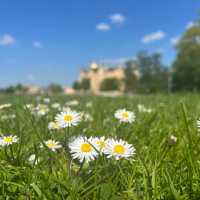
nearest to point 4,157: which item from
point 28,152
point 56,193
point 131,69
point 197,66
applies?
point 28,152

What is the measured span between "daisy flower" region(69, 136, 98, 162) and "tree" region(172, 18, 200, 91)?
31.7 m

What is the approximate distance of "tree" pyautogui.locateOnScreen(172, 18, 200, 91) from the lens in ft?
105

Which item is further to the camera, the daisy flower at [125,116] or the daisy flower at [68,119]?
the daisy flower at [125,116]

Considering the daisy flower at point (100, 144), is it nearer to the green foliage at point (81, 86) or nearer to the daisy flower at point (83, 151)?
the daisy flower at point (83, 151)

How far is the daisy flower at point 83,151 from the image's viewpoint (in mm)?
786

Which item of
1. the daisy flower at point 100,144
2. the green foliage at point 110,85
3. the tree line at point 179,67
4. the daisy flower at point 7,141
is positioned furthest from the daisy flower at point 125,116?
the green foliage at point 110,85

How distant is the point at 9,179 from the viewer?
81 centimetres

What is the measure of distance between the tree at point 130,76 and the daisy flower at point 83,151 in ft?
163

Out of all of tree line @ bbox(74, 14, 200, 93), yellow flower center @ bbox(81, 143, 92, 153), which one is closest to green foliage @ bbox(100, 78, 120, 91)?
tree line @ bbox(74, 14, 200, 93)

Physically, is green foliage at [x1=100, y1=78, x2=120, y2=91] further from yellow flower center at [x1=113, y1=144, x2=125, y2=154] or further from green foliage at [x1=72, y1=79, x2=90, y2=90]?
yellow flower center at [x1=113, y1=144, x2=125, y2=154]

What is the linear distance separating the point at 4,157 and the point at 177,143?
747 mm

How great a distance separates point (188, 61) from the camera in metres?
33.0

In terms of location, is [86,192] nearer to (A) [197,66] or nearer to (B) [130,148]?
(B) [130,148]

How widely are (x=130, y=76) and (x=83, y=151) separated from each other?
5158 centimetres
